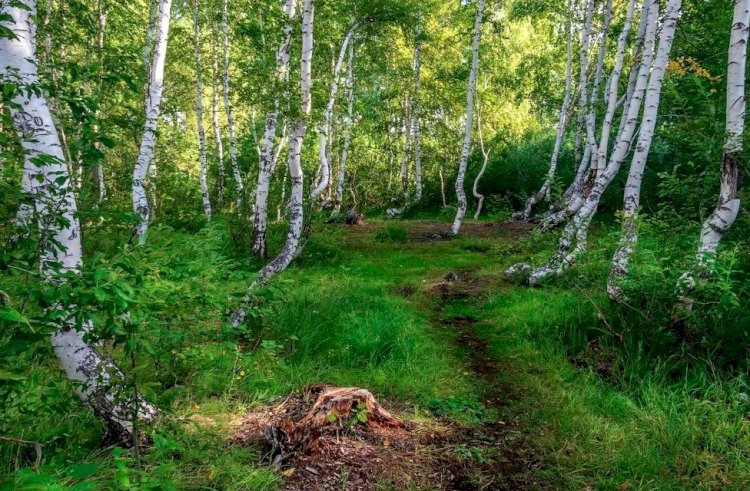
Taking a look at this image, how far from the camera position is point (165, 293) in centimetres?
259

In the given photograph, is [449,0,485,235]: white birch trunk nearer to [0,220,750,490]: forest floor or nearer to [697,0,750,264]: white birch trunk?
[0,220,750,490]: forest floor

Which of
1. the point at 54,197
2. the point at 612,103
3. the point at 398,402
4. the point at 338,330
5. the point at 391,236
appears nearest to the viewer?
the point at 54,197

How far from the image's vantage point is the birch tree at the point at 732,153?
4352mm

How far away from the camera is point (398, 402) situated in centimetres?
402

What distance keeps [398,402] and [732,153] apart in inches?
165

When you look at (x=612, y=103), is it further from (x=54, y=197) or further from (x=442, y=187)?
(x=54, y=197)

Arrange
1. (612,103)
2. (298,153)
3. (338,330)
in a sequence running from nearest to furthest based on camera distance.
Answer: (338,330), (298,153), (612,103)

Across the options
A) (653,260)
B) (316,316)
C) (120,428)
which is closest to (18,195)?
(120,428)

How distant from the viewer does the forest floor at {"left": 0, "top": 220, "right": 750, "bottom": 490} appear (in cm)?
272

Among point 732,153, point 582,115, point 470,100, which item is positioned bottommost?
point 732,153

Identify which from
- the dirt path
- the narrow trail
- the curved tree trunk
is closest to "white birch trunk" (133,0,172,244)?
the dirt path

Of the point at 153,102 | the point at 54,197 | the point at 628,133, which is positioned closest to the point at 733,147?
the point at 628,133

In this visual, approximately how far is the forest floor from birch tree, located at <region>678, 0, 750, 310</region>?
1.10 m

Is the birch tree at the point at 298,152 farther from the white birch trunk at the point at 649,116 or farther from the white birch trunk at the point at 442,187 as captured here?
the white birch trunk at the point at 442,187
